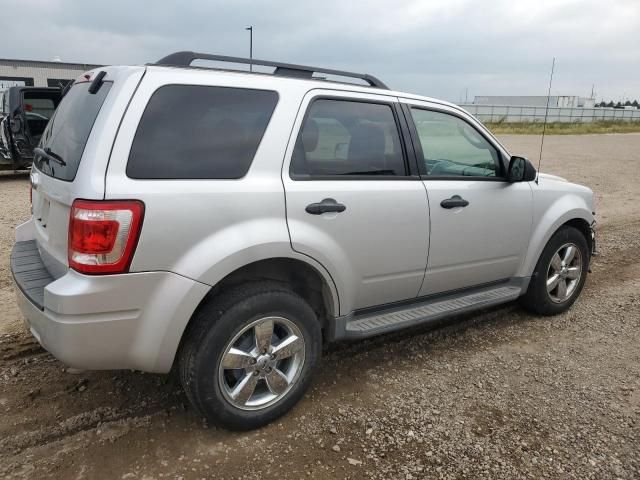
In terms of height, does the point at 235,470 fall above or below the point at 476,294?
below

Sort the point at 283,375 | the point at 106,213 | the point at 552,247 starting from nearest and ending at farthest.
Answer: the point at 106,213, the point at 283,375, the point at 552,247

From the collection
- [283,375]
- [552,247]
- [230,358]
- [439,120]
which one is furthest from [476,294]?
[230,358]

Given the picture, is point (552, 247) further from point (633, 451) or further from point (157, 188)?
point (157, 188)

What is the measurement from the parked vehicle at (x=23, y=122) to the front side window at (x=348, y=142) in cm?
916

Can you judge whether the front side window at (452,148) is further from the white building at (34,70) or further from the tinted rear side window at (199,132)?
the white building at (34,70)

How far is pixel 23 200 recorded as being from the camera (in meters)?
9.01

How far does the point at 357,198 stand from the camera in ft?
10.00

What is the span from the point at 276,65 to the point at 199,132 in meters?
0.83

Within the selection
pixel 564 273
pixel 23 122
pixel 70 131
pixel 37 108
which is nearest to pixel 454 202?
pixel 564 273

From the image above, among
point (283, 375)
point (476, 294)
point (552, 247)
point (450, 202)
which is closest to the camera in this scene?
point (283, 375)

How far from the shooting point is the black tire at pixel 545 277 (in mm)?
4348

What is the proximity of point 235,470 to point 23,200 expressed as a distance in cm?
810

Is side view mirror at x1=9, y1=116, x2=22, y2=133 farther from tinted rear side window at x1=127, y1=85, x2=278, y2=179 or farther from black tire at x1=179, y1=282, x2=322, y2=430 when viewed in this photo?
black tire at x1=179, y1=282, x2=322, y2=430

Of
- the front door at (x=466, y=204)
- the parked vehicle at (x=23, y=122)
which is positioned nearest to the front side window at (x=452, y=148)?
the front door at (x=466, y=204)
